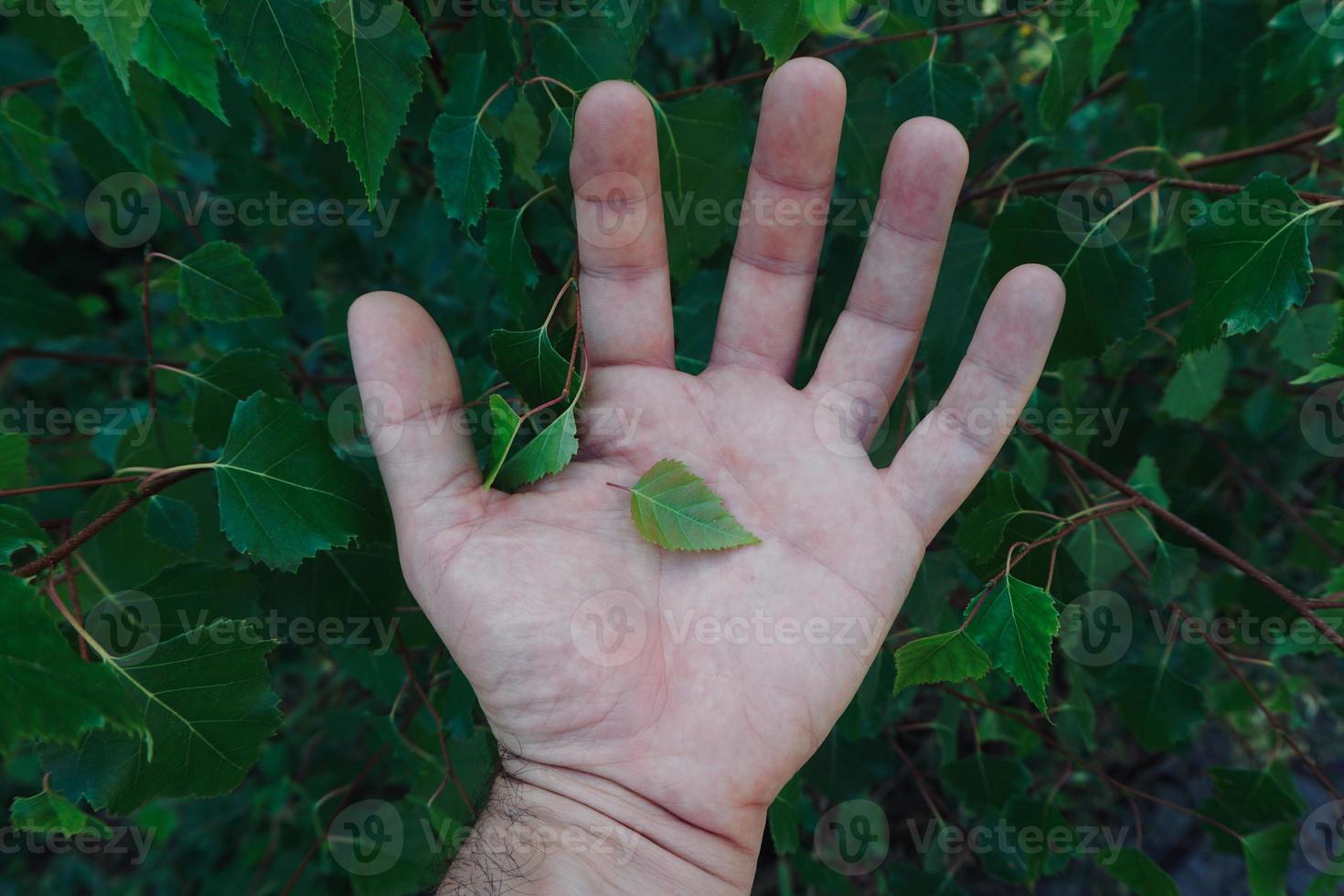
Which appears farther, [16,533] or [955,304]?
[955,304]

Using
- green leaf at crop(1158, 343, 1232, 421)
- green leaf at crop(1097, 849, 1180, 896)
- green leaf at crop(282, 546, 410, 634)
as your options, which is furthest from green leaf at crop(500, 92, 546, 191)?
green leaf at crop(1097, 849, 1180, 896)

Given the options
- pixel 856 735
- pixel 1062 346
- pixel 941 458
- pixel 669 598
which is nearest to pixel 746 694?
pixel 669 598

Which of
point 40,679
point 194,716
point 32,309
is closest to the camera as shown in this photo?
point 40,679

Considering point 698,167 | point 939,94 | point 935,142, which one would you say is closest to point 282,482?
point 698,167

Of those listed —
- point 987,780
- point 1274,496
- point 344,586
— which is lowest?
point 987,780

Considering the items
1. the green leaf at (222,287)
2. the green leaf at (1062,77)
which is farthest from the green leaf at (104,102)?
the green leaf at (1062,77)

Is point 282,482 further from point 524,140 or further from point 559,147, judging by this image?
point 524,140
